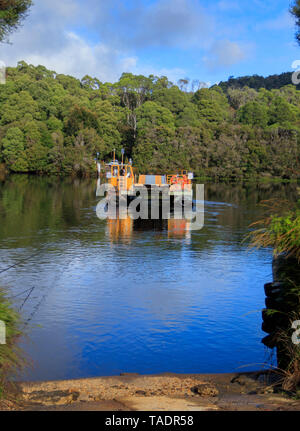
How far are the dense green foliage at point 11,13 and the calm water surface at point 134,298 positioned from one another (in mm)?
5087

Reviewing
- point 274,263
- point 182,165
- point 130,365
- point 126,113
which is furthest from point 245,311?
point 126,113

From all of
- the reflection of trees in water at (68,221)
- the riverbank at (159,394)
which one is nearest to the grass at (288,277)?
the riverbank at (159,394)

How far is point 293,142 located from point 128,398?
67.4 meters

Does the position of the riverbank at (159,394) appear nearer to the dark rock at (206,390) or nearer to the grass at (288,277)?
the dark rock at (206,390)

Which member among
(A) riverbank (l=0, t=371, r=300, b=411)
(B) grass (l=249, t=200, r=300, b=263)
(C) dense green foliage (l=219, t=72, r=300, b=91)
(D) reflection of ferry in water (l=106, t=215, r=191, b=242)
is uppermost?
(C) dense green foliage (l=219, t=72, r=300, b=91)

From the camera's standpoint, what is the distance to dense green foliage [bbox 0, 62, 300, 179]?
228ft

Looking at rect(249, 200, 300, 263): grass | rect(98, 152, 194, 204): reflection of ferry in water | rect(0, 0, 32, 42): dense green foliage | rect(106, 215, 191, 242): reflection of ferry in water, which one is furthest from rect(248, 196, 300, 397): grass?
rect(98, 152, 194, 204): reflection of ferry in water

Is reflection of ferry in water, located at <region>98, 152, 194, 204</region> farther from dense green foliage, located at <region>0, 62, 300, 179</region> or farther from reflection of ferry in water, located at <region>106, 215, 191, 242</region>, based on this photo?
dense green foliage, located at <region>0, 62, 300, 179</region>

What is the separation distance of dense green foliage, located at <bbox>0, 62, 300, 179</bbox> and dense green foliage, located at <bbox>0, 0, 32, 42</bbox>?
57431 mm

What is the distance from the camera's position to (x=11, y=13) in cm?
867

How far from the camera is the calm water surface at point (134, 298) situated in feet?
24.7

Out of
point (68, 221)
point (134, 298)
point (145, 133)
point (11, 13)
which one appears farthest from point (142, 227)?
point (145, 133)
